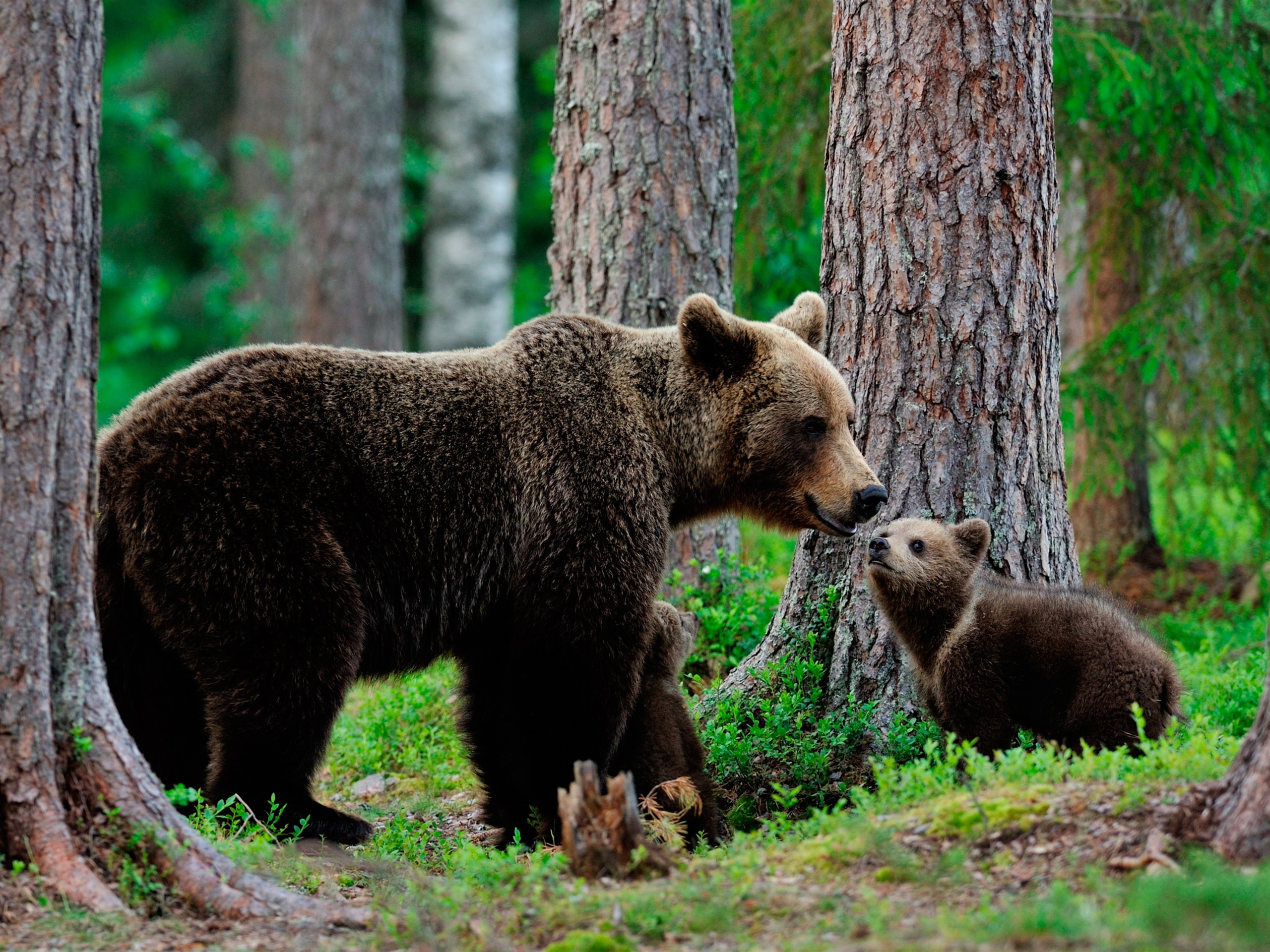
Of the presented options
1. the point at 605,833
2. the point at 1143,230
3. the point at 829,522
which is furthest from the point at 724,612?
the point at 1143,230

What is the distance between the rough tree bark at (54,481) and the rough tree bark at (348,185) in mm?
13083

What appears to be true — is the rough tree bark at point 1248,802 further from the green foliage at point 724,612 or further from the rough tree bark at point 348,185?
the rough tree bark at point 348,185

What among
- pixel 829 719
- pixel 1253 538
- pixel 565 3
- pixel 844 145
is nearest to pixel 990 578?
pixel 829 719

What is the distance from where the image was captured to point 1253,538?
10.5 meters

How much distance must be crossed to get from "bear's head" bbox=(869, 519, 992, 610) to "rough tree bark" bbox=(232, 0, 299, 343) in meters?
16.9

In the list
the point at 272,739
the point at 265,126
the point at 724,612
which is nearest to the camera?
the point at 272,739

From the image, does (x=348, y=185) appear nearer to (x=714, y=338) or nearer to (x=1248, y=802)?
(x=714, y=338)

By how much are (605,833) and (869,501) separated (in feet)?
7.11

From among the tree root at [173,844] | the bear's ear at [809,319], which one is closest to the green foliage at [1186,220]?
the bear's ear at [809,319]

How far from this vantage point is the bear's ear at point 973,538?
5578 mm

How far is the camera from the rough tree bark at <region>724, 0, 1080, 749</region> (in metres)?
5.79

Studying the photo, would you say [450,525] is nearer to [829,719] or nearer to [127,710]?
[127,710]

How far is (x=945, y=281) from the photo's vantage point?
584cm

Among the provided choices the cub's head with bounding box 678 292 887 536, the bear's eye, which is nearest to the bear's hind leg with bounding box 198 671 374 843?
the cub's head with bounding box 678 292 887 536
